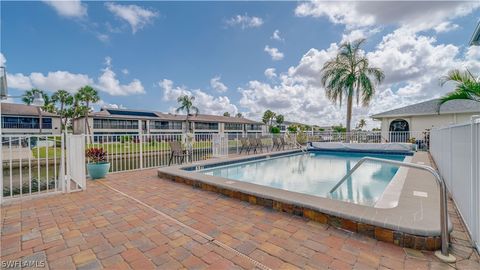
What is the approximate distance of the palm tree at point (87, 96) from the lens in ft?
102

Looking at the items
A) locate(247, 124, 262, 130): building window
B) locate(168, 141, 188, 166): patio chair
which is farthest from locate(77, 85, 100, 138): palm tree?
locate(247, 124, 262, 130): building window

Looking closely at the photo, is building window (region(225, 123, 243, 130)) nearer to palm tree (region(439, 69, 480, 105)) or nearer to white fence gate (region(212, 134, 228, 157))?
white fence gate (region(212, 134, 228, 157))

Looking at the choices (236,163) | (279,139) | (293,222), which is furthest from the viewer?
(279,139)

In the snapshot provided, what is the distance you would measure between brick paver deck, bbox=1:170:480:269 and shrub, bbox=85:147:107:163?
6.38ft

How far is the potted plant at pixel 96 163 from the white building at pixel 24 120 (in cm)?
3410

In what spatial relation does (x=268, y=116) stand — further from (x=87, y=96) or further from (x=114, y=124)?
(x=87, y=96)

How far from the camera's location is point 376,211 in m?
2.56

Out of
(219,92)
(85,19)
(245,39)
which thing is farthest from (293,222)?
(219,92)

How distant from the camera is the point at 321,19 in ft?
33.6

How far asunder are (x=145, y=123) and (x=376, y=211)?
1560 inches

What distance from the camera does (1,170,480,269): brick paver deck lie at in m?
1.92

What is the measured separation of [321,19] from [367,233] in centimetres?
1056

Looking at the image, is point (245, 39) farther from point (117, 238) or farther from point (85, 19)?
point (117, 238)

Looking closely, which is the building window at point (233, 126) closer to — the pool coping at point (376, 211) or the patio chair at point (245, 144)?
the patio chair at point (245, 144)
